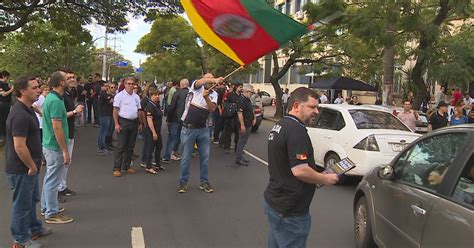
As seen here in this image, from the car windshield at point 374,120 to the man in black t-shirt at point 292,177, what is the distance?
16.8ft

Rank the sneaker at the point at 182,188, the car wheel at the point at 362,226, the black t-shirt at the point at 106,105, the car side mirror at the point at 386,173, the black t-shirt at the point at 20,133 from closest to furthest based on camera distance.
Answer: the car side mirror at the point at 386,173 → the black t-shirt at the point at 20,133 → the car wheel at the point at 362,226 → the sneaker at the point at 182,188 → the black t-shirt at the point at 106,105

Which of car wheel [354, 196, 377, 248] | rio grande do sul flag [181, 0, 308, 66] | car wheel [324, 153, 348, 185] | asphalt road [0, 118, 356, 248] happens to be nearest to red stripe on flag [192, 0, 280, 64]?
rio grande do sul flag [181, 0, 308, 66]

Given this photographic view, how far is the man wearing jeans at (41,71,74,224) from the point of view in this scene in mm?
5570

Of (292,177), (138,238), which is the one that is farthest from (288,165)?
(138,238)

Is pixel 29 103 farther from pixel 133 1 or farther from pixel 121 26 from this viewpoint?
pixel 121 26

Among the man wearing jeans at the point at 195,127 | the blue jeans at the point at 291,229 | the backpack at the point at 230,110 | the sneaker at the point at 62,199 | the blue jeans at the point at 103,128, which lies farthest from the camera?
the backpack at the point at 230,110

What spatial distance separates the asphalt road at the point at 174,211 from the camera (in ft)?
17.4

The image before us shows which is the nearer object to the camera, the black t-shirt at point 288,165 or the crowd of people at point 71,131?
the black t-shirt at point 288,165

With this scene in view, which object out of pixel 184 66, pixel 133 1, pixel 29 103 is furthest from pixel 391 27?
pixel 184 66

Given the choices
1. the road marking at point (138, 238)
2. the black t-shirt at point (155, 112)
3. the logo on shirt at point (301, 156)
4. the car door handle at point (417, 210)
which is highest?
the black t-shirt at point (155, 112)

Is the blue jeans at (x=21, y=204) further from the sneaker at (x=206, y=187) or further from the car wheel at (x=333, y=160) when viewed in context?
the car wheel at (x=333, y=160)

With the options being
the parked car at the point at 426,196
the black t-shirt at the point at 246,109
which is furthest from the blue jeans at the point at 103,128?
the parked car at the point at 426,196

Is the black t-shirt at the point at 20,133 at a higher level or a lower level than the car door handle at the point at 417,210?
higher

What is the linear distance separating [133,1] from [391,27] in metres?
9.49
